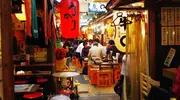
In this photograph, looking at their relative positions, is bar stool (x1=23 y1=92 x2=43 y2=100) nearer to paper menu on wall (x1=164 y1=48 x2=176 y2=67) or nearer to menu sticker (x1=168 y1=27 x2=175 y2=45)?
paper menu on wall (x1=164 y1=48 x2=176 y2=67)

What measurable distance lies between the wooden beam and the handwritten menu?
4.18 m

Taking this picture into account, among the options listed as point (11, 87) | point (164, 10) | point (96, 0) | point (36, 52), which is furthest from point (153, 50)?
point (96, 0)

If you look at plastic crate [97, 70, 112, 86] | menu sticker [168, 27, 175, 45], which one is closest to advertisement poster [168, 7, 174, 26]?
menu sticker [168, 27, 175, 45]

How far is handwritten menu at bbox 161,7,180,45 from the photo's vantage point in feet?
19.4

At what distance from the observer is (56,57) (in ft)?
34.1

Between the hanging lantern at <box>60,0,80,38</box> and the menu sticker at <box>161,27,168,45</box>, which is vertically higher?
the hanging lantern at <box>60,0,80,38</box>

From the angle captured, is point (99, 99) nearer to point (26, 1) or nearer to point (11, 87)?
point (26, 1)

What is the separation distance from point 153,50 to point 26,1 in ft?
11.3

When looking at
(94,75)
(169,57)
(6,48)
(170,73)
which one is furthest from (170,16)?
(94,75)

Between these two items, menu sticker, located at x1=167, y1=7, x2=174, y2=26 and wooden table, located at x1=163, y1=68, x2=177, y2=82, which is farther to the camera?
menu sticker, located at x1=167, y1=7, x2=174, y2=26

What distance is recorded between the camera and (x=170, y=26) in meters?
5.95

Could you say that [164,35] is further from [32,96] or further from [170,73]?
[32,96]

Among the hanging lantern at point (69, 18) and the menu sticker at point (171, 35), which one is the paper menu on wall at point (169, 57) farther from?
the hanging lantern at point (69, 18)

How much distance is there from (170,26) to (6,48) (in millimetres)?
4438
